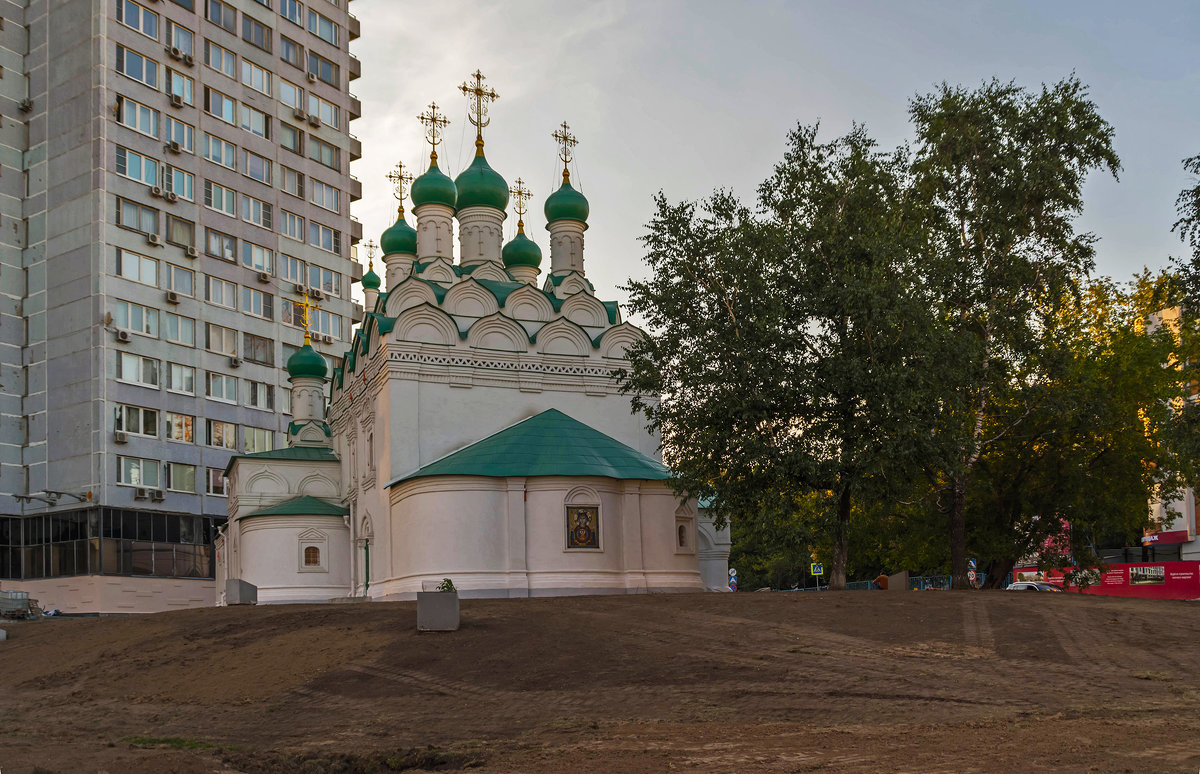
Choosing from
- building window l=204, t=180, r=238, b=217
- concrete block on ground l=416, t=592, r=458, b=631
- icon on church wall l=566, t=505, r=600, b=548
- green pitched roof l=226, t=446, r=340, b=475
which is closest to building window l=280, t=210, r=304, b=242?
building window l=204, t=180, r=238, b=217

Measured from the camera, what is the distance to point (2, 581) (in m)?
43.3

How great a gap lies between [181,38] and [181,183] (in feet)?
19.5

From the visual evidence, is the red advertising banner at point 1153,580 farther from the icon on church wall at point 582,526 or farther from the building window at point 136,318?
the building window at point 136,318

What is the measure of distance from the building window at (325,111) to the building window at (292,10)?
3420 mm

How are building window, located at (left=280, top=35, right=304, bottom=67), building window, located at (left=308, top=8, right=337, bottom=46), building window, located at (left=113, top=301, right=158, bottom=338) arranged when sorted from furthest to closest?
building window, located at (left=308, top=8, right=337, bottom=46)
building window, located at (left=280, top=35, right=304, bottom=67)
building window, located at (left=113, top=301, right=158, bottom=338)

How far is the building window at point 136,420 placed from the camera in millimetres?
42188

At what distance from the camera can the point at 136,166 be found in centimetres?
4391

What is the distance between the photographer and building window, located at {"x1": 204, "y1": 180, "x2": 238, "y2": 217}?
153ft

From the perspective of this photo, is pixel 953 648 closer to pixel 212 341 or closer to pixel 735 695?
pixel 735 695

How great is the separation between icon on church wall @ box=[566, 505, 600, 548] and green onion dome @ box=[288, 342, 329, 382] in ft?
52.8

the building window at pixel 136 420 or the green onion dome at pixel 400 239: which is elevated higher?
the green onion dome at pixel 400 239

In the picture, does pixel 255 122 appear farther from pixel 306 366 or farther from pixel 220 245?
pixel 306 366

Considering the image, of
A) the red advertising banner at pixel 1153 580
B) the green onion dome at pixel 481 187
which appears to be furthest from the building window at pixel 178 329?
the red advertising banner at pixel 1153 580

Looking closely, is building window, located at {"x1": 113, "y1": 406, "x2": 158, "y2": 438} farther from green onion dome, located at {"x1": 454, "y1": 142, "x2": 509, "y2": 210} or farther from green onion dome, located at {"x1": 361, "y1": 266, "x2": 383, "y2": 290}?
green onion dome, located at {"x1": 454, "y1": 142, "x2": 509, "y2": 210}
